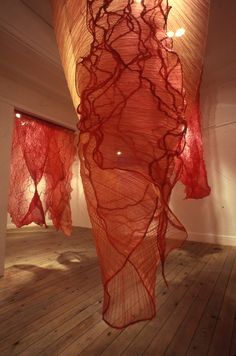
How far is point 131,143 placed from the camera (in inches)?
19.8

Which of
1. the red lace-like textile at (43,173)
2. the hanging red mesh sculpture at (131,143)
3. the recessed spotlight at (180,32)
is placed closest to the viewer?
the hanging red mesh sculpture at (131,143)

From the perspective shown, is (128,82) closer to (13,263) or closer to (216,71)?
(13,263)

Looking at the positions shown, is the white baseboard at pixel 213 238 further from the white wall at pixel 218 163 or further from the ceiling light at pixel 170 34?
the ceiling light at pixel 170 34

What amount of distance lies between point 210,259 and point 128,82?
2.58 m

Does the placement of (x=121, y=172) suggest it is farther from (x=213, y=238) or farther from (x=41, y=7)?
(x=213, y=238)

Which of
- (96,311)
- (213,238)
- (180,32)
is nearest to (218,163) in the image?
(213,238)

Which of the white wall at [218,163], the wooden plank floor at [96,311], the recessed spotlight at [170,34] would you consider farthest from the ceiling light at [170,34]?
the white wall at [218,163]

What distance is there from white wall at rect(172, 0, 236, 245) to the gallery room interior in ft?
0.05

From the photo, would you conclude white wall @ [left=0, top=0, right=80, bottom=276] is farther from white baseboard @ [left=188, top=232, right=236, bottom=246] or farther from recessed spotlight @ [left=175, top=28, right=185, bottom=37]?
white baseboard @ [left=188, top=232, right=236, bottom=246]

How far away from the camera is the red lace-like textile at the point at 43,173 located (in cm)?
269

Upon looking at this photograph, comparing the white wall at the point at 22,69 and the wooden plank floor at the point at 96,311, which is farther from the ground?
the white wall at the point at 22,69

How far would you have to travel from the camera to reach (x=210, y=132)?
3428 mm

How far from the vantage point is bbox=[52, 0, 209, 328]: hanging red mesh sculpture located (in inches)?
19.8

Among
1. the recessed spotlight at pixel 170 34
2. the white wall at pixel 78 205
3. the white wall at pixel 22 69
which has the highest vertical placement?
the white wall at pixel 22 69
